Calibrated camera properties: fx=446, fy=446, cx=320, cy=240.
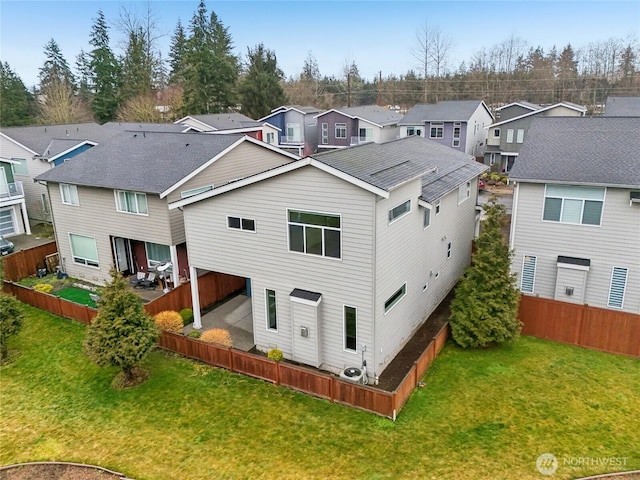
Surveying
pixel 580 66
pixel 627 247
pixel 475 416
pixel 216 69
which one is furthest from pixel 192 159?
pixel 580 66

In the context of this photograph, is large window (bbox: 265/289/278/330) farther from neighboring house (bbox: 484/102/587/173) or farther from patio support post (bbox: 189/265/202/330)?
neighboring house (bbox: 484/102/587/173)

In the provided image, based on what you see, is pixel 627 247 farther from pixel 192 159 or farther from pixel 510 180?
pixel 192 159

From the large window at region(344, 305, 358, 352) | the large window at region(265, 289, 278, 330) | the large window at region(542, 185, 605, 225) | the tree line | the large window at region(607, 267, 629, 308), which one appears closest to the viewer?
the large window at region(344, 305, 358, 352)

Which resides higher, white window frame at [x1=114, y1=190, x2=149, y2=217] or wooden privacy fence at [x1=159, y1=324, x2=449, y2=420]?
white window frame at [x1=114, y1=190, x2=149, y2=217]

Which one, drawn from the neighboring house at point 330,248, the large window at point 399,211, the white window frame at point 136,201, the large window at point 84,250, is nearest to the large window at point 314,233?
the neighboring house at point 330,248

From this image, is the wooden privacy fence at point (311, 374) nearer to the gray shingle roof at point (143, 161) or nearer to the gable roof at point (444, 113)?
the gray shingle roof at point (143, 161)

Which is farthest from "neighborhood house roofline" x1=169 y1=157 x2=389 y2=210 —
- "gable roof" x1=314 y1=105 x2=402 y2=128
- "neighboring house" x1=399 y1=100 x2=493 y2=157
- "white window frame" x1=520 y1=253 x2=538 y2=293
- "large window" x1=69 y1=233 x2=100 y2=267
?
"gable roof" x1=314 y1=105 x2=402 y2=128
